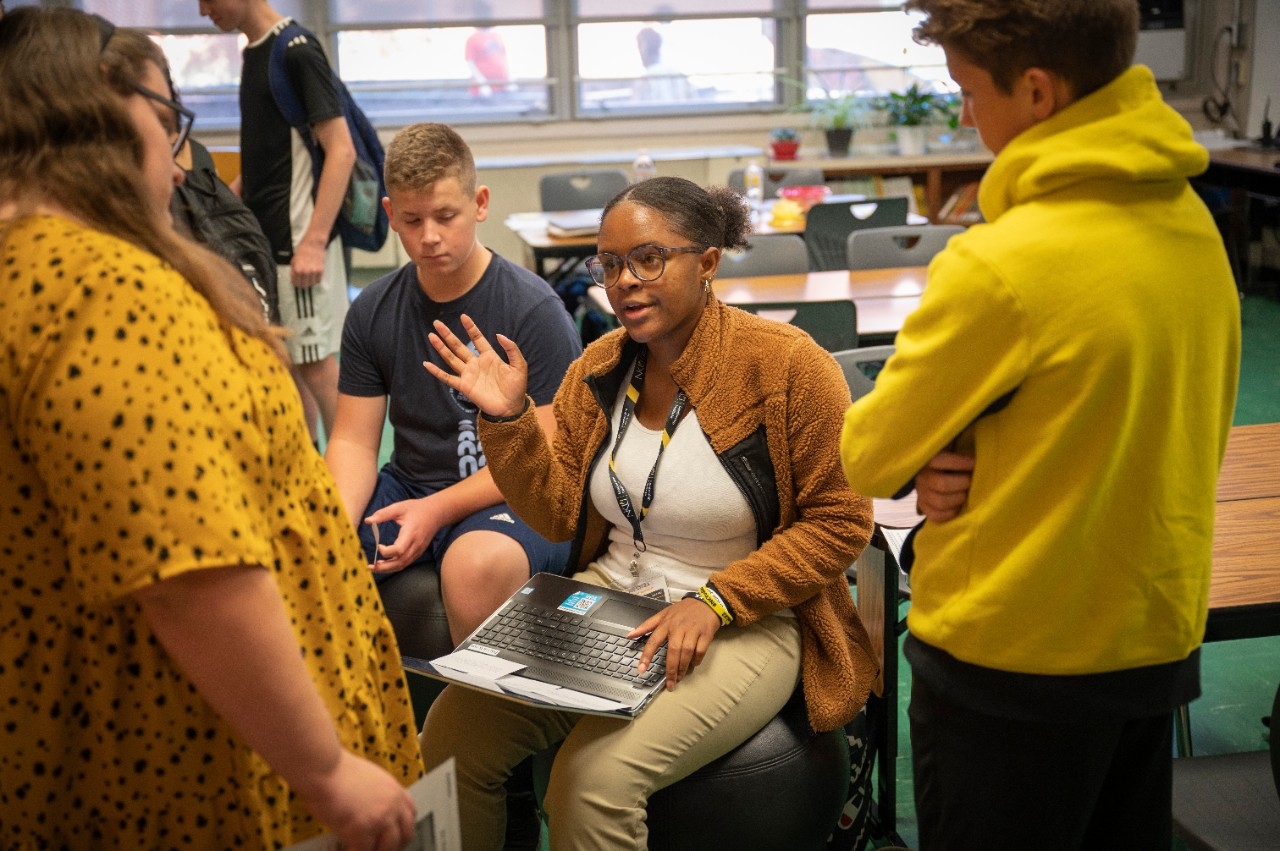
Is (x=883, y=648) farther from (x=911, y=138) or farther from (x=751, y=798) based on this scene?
(x=911, y=138)

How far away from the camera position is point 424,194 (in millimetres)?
2361

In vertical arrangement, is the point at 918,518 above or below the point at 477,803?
above

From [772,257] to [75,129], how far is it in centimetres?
351

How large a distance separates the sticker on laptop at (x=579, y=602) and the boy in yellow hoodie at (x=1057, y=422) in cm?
72

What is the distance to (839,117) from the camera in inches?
311

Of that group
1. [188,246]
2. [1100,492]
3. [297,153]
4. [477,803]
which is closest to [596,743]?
[477,803]

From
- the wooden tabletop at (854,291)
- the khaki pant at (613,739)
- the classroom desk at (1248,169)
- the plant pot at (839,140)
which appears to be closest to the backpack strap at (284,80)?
the wooden tabletop at (854,291)

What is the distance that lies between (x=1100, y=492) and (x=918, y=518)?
94cm

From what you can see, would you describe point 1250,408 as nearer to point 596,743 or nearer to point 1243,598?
point 1243,598

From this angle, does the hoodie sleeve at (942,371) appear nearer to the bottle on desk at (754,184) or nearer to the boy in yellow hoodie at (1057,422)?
the boy in yellow hoodie at (1057,422)

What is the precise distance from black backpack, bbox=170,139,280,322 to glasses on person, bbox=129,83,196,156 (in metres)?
1.74

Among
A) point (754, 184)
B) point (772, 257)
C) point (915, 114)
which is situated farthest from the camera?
point (915, 114)

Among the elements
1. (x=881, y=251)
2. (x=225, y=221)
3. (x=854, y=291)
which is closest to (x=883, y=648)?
(x=225, y=221)


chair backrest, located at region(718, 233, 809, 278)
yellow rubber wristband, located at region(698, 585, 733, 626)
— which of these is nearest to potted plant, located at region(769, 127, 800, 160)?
chair backrest, located at region(718, 233, 809, 278)
